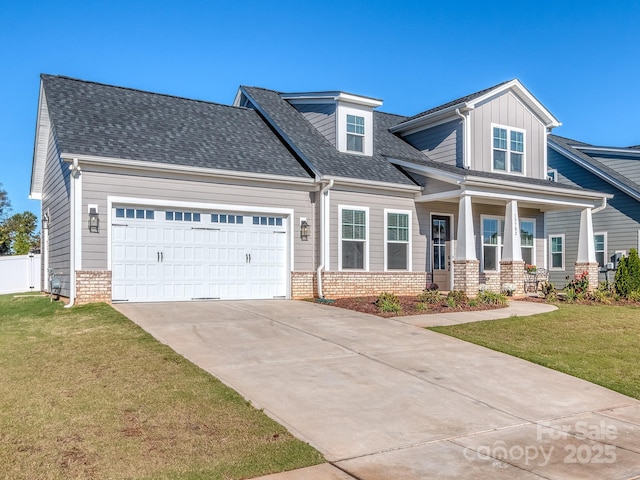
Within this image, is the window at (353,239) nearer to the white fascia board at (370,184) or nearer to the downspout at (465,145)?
the white fascia board at (370,184)

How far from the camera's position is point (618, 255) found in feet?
70.7

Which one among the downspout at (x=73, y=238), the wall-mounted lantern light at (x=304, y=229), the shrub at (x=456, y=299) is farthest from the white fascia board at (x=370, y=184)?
the downspout at (x=73, y=238)

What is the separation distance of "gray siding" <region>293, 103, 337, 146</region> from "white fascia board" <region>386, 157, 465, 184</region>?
203cm

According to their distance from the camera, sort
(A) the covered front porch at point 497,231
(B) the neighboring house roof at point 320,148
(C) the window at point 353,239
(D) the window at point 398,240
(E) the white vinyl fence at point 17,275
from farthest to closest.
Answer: (E) the white vinyl fence at point 17,275 → (D) the window at point 398,240 → (B) the neighboring house roof at point 320,148 → (C) the window at point 353,239 → (A) the covered front porch at point 497,231

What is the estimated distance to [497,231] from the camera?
755 inches

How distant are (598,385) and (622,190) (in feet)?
52.5

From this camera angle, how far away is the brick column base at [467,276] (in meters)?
15.9

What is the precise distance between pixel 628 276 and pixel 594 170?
633 centimetres

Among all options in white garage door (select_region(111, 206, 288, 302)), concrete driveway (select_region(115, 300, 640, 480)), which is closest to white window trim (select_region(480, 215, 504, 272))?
white garage door (select_region(111, 206, 288, 302))

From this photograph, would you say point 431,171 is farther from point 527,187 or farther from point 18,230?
point 18,230

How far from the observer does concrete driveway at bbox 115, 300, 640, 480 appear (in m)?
5.05

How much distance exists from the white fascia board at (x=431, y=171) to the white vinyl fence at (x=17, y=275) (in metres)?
13.4

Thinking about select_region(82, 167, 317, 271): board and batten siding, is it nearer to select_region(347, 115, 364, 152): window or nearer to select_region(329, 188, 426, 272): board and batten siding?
select_region(329, 188, 426, 272): board and batten siding

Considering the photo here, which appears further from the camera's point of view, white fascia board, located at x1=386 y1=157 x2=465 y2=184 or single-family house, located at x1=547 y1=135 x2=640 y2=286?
single-family house, located at x1=547 y1=135 x2=640 y2=286
